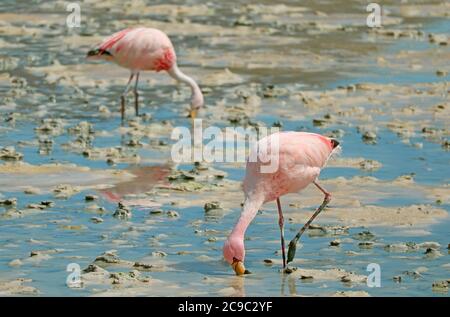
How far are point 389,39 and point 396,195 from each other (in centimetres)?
863

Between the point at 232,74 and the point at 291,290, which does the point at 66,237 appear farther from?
the point at 232,74

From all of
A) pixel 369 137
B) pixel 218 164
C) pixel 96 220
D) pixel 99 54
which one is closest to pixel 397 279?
pixel 96 220

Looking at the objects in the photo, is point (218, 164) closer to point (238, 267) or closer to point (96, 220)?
point (96, 220)

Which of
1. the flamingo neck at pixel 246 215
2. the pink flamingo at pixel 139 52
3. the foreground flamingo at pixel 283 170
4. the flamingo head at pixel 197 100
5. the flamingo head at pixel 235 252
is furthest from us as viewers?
the pink flamingo at pixel 139 52

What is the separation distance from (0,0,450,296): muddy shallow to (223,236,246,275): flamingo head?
0.11 meters

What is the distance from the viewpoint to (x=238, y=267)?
8336 mm

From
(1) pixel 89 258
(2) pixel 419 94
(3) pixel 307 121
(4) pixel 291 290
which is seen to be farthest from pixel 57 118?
(4) pixel 291 290

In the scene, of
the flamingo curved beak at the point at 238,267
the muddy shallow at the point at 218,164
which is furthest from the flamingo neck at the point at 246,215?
the muddy shallow at the point at 218,164

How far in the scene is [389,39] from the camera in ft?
63.0

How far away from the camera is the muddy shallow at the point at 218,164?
862 centimetres

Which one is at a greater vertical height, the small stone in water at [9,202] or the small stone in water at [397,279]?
the small stone in water at [397,279]

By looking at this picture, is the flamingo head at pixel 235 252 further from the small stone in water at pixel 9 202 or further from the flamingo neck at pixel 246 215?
the small stone in water at pixel 9 202

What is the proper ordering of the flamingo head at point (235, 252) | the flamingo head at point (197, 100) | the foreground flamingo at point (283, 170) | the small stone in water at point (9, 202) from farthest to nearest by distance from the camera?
1. the flamingo head at point (197, 100)
2. the small stone in water at point (9, 202)
3. the foreground flamingo at point (283, 170)
4. the flamingo head at point (235, 252)

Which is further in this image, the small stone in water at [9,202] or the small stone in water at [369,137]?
the small stone in water at [369,137]
